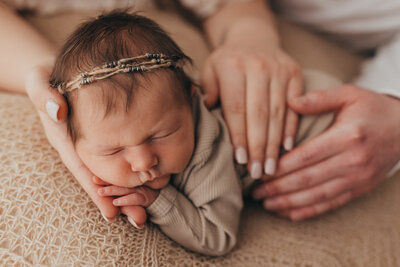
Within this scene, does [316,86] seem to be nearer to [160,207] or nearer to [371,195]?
[371,195]

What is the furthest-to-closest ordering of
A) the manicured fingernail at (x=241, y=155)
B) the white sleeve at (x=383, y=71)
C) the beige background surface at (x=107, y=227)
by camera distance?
the white sleeve at (x=383, y=71) → the manicured fingernail at (x=241, y=155) → the beige background surface at (x=107, y=227)

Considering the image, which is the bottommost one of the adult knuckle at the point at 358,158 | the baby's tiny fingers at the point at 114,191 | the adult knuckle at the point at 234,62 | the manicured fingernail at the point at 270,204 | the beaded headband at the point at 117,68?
the manicured fingernail at the point at 270,204

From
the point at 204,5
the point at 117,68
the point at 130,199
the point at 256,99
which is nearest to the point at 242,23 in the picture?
the point at 204,5

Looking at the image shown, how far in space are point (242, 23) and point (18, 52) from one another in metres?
0.72

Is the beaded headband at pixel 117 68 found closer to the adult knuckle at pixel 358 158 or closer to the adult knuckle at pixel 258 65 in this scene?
the adult knuckle at pixel 258 65

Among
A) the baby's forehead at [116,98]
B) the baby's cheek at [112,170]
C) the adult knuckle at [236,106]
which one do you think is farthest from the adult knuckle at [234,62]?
the baby's cheek at [112,170]

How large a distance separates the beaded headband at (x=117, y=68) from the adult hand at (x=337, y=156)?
40 centimetres

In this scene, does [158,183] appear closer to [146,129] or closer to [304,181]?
[146,129]

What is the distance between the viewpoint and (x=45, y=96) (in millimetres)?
684

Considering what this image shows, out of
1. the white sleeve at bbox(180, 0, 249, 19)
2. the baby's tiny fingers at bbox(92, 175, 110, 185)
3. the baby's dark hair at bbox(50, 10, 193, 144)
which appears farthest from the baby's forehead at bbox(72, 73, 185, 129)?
the white sleeve at bbox(180, 0, 249, 19)

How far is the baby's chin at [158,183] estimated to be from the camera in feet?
2.46

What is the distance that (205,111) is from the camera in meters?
0.85

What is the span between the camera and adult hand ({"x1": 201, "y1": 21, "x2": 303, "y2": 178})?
2.88 feet

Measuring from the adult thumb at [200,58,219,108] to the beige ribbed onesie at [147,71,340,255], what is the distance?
0.06 meters
